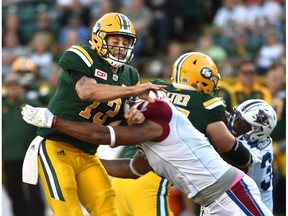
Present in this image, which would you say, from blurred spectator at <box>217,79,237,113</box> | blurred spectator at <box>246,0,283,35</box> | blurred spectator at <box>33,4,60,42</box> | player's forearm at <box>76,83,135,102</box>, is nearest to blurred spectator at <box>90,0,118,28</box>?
blurred spectator at <box>33,4,60,42</box>

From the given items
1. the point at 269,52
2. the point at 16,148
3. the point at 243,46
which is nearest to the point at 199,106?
the point at 16,148

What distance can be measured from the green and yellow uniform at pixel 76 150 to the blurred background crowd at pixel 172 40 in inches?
159

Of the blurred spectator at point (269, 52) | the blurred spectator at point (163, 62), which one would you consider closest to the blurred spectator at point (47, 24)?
the blurred spectator at point (163, 62)

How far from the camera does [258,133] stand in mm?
6371

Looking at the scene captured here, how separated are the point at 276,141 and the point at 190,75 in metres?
4.15

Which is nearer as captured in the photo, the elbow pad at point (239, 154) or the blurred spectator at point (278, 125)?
the elbow pad at point (239, 154)

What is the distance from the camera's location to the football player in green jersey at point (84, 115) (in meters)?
6.05

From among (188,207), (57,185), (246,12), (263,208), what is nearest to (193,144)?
(263,208)

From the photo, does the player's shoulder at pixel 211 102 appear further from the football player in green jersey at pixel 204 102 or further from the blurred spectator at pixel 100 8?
the blurred spectator at pixel 100 8

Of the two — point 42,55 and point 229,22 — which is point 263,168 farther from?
point 42,55

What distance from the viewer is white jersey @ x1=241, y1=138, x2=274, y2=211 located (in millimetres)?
6375

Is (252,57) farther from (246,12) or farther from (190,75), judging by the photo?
(190,75)

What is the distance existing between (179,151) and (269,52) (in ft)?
21.6

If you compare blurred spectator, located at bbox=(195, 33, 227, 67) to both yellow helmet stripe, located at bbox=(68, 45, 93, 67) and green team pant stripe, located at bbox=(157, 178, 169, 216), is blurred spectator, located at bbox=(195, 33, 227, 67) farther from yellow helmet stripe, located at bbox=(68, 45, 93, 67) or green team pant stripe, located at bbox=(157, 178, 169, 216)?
yellow helmet stripe, located at bbox=(68, 45, 93, 67)
